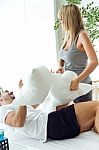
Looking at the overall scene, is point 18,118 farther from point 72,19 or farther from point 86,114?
point 72,19

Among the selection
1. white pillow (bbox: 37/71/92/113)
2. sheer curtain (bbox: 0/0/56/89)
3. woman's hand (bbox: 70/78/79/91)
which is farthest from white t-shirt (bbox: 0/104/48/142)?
sheer curtain (bbox: 0/0/56/89)

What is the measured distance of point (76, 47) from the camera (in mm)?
1965

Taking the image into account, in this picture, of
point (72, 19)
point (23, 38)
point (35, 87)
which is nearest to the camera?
point (35, 87)

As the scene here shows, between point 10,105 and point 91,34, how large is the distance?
1398mm

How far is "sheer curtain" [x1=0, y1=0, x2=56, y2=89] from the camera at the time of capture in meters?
3.56

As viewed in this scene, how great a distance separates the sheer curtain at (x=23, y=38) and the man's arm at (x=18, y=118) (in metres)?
1.73

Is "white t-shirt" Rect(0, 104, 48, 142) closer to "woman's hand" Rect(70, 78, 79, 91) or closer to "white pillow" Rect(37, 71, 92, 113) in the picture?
"white pillow" Rect(37, 71, 92, 113)

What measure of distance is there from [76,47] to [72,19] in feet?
0.66

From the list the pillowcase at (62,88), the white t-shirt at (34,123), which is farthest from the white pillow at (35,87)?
the white t-shirt at (34,123)

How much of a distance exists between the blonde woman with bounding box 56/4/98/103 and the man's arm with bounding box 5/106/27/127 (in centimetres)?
36

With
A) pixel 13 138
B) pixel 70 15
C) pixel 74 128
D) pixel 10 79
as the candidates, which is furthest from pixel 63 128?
pixel 10 79

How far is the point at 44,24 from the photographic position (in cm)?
356

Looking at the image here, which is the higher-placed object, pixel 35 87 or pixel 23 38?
pixel 23 38

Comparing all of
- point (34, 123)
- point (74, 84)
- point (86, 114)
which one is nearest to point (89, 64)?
point (74, 84)
